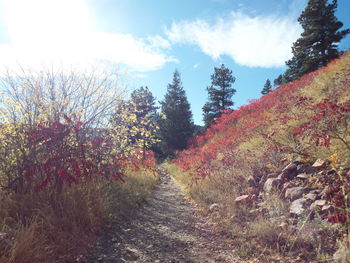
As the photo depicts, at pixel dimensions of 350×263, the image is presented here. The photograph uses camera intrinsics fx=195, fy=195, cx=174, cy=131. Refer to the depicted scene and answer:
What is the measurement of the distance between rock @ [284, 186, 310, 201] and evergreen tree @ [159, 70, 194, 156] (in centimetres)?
1750

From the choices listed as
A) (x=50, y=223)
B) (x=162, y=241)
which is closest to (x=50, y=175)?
(x=50, y=223)

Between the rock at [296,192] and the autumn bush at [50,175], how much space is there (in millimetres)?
3523

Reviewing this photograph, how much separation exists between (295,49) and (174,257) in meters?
20.2

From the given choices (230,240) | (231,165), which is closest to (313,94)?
(231,165)

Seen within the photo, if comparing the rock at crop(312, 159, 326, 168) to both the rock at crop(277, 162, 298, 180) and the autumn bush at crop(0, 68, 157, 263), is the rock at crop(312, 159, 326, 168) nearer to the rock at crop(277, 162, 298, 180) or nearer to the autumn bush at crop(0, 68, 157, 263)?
the rock at crop(277, 162, 298, 180)

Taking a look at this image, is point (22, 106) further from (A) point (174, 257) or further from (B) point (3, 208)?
(A) point (174, 257)

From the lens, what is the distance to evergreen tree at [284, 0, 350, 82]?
15.4 meters

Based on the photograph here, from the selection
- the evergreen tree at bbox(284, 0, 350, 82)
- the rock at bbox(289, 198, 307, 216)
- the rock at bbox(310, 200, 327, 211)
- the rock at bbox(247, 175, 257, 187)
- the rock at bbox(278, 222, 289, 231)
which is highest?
the evergreen tree at bbox(284, 0, 350, 82)

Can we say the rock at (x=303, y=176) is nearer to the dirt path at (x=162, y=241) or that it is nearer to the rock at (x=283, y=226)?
the rock at (x=283, y=226)

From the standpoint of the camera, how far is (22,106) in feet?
12.5

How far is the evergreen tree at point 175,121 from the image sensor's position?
21188 millimetres

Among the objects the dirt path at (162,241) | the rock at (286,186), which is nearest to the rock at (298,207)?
the rock at (286,186)

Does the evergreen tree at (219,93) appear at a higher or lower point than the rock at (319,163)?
higher

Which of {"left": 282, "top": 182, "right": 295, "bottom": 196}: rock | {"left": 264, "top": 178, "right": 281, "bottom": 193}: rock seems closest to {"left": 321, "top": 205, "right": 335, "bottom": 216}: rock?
{"left": 282, "top": 182, "right": 295, "bottom": 196}: rock
